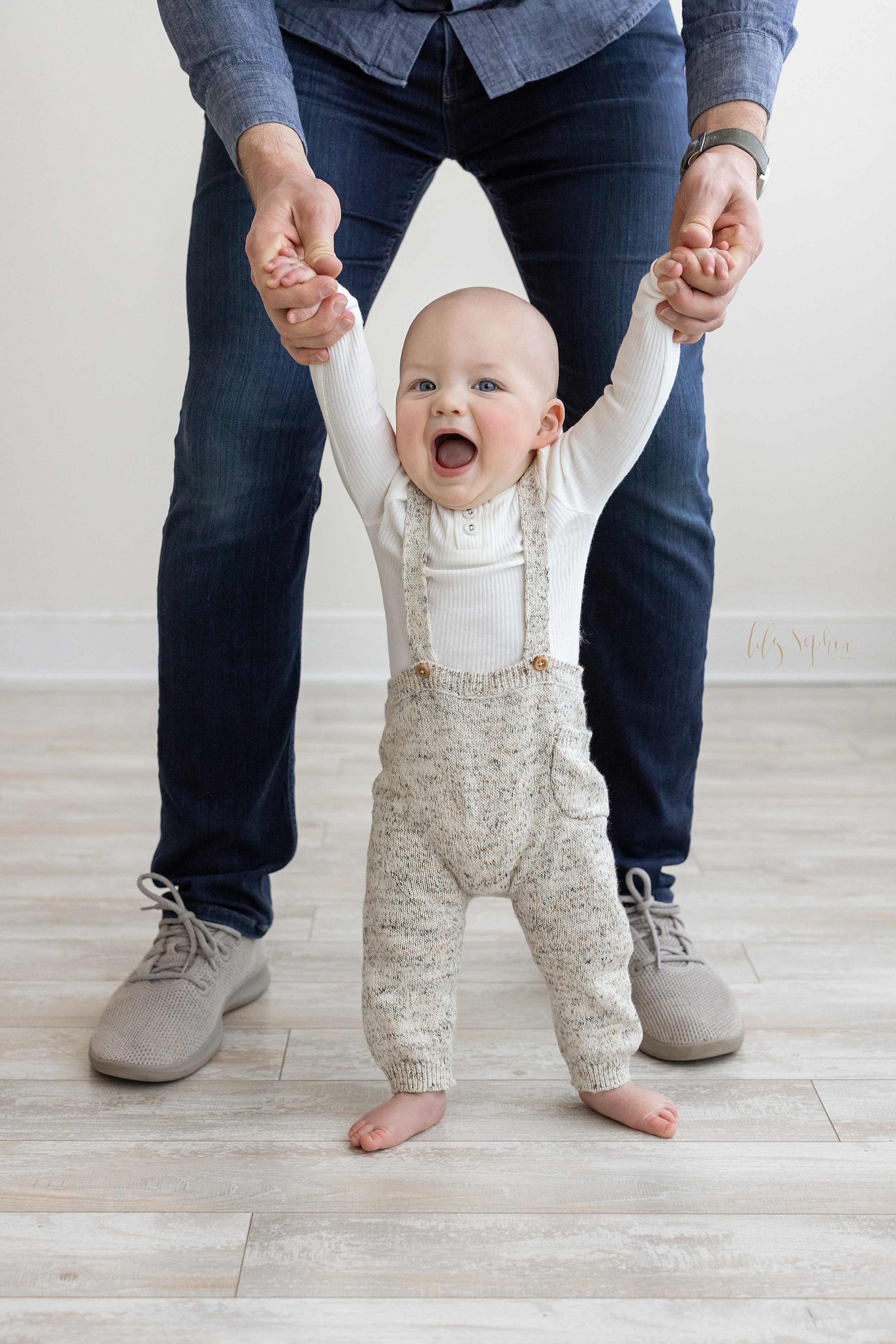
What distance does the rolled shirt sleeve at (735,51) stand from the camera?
0.95m

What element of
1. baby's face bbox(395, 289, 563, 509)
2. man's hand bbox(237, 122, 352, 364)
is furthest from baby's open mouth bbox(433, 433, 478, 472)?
man's hand bbox(237, 122, 352, 364)

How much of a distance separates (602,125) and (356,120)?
209mm

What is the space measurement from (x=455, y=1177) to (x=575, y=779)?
0.99 feet

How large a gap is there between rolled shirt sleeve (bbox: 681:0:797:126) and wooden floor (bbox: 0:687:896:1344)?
789mm

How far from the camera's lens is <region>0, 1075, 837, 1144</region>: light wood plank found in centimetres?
93

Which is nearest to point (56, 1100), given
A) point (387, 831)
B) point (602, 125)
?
point (387, 831)

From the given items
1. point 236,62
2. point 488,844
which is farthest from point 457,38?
point 488,844

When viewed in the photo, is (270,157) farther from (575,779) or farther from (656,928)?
(656,928)

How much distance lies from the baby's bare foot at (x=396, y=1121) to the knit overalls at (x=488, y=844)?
1 centimetres

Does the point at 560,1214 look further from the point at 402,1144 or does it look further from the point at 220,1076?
the point at 220,1076

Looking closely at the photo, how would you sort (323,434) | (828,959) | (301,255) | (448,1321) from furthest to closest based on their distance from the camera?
(828,959) < (323,434) < (301,255) < (448,1321)

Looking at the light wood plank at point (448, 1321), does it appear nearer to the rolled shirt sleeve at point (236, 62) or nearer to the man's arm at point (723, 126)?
the man's arm at point (723, 126)

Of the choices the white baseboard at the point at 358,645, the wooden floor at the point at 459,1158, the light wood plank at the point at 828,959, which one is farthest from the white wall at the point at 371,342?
the light wood plank at the point at 828,959

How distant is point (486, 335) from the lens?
34.0 inches
